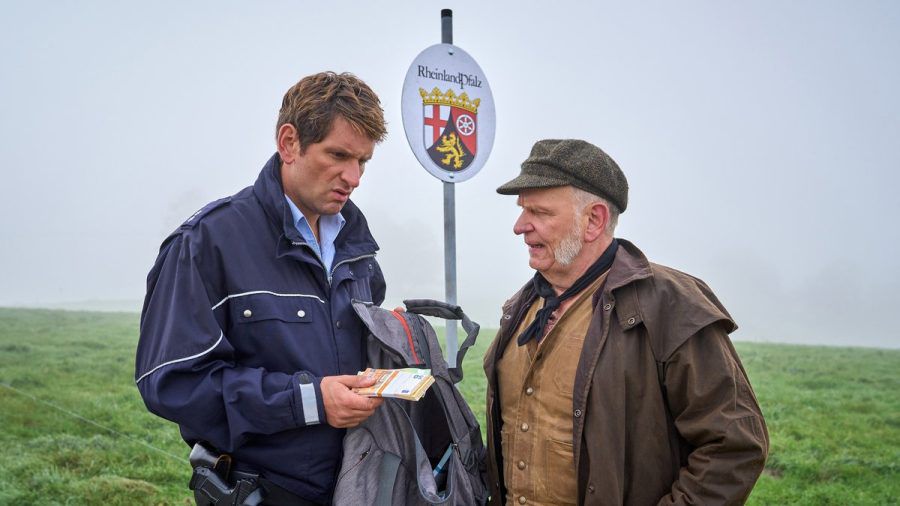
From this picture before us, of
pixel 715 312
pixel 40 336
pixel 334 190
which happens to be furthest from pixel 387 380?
pixel 40 336

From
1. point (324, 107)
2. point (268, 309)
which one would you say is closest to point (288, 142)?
point (324, 107)

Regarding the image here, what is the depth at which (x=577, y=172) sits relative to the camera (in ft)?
8.62

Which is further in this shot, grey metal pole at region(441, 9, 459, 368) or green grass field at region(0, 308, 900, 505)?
green grass field at region(0, 308, 900, 505)

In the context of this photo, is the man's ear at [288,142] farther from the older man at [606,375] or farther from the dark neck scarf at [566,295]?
Answer: the dark neck scarf at [566,295]

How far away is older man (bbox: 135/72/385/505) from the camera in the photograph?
2125mm

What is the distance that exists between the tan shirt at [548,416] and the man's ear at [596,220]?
0.19 m

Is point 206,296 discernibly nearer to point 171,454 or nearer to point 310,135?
point 310,135

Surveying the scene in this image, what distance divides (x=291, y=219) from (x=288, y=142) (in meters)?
0.32

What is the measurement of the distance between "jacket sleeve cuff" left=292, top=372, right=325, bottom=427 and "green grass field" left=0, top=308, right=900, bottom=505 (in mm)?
3852

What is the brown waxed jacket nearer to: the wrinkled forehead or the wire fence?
the wrinkled forehead

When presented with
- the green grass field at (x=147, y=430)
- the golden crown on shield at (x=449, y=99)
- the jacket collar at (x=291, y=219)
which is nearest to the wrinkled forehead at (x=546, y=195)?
the jacket collar at (x=291, y=219)

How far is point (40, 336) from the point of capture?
1352cm

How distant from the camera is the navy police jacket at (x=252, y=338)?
2.12 metres

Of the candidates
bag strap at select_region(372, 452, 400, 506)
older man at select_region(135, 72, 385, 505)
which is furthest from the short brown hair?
bag strap at select_region(372, 452, 400, 506)
